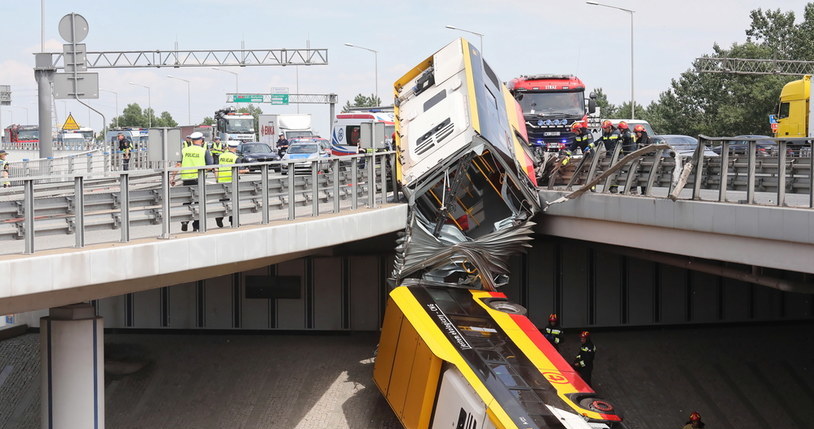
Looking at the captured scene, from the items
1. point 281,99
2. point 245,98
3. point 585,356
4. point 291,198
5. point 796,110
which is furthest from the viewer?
point 245,98

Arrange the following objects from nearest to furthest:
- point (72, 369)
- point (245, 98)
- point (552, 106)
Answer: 1. point (72, 369)
2. point (552, 106)
3. point (245, 98)

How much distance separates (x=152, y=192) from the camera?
44.7 feet

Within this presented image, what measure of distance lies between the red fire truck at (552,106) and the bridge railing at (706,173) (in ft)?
24.7

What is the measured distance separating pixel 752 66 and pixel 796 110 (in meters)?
21.2

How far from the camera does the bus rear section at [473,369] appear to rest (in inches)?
449

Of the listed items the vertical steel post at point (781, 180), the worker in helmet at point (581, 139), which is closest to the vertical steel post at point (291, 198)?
the vertical steel post at point (781, 180)

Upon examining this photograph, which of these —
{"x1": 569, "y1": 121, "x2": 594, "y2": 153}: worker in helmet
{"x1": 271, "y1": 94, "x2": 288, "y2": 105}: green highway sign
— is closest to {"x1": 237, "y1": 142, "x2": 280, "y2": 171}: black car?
{"x1": 569, "y1": 121, "x2": 594, "y2": 153}: worker in helmet

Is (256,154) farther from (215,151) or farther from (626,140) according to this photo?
(626,140)

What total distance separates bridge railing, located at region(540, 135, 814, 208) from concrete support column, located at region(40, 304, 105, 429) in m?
8.92

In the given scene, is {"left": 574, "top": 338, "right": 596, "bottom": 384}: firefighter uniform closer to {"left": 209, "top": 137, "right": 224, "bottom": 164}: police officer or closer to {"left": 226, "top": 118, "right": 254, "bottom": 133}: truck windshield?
{"left": 209, "top": 137, "right": 224, "bottom": 164}: police officer

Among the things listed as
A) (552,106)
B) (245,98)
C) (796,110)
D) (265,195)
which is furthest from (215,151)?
(245,98)

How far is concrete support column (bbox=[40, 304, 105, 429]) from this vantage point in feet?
41.8

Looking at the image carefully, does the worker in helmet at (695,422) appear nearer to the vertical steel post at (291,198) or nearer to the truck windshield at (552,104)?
the vertical steel post at (291,198)

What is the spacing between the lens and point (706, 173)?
58.9 ft
